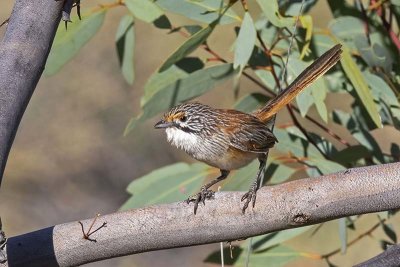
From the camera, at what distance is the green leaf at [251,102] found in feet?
15.4

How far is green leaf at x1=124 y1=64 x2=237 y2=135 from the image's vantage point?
439 cm

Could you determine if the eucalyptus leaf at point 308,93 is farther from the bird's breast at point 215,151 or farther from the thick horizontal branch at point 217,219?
the thick horizontal branch at point 217,219

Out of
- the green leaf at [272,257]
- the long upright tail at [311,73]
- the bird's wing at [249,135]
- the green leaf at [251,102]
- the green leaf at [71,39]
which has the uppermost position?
the green leaf at [71,39]

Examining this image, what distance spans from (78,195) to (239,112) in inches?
175

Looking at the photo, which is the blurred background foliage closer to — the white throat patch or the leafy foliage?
the leafy foliage

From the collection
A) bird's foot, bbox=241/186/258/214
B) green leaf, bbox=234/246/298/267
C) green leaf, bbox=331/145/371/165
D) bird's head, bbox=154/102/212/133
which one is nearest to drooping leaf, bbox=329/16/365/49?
green leaf, bbox=331/145/371/165

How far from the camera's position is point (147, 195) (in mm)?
4445

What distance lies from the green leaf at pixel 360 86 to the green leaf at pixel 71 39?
3.83ft

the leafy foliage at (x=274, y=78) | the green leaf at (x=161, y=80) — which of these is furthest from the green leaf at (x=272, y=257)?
the green leaf at (x=161, y=80)

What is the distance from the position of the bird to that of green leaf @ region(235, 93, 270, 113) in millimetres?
390

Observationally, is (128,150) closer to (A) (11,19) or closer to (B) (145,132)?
(B) (145,132)

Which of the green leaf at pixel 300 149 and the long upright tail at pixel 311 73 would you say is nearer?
the long upright tail at pixel 311 73

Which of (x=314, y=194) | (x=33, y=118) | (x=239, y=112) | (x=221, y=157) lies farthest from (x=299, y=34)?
(x=33, y=118)

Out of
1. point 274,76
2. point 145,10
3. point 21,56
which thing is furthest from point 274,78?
point 21,56
